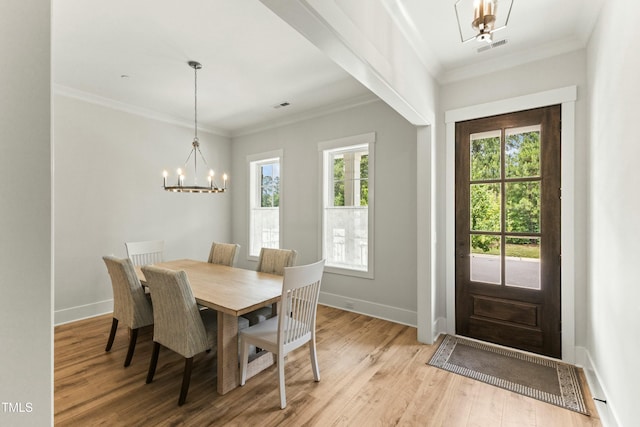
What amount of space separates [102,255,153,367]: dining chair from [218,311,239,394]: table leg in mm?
896

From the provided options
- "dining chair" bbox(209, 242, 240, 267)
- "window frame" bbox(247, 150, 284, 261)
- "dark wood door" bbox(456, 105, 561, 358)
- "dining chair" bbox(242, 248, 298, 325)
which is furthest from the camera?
"window frame" bbox(247, 150, 284, 261)

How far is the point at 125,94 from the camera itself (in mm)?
3750

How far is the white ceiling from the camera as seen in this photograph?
84.9 inches

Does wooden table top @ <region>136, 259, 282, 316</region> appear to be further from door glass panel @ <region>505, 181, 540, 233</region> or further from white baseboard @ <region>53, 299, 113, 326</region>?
door glass panel @ <region>505, 181, 540, 233</region>

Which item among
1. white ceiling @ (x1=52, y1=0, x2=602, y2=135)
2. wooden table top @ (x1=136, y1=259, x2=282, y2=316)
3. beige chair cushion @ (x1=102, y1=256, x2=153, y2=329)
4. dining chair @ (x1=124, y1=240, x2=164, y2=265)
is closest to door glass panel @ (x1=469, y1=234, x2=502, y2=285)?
white ceiling @ (x1=52, y1=0, x2=602, y2=135)

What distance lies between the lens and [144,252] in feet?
12.0

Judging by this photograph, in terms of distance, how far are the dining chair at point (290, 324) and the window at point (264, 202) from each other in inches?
105

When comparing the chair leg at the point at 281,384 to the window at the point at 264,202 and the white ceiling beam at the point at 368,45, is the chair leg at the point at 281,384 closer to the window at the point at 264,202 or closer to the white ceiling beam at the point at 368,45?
the white ceiling beam at the point at 368,45

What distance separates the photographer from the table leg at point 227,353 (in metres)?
2.17

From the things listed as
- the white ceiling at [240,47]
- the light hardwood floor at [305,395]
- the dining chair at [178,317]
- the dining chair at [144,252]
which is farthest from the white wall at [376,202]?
the dining chair at [178,317]

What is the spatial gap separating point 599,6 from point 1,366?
140 inches

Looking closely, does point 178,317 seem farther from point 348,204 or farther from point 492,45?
point 492,45

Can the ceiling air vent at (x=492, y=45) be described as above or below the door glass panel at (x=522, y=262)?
above

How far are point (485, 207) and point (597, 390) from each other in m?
1.65
